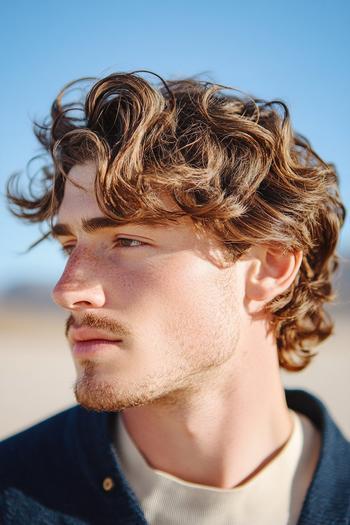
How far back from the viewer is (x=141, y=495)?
7.98 feet

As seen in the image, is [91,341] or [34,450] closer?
[91,341]

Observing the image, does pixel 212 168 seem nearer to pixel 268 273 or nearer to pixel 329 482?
pixel 268 273

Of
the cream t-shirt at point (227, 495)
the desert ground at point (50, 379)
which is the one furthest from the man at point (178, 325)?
the desert ground at point (50, 379)

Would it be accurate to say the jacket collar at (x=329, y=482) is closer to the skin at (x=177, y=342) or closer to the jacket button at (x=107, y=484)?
the skin at (x=177, y=342)

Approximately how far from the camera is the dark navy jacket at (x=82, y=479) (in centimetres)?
229

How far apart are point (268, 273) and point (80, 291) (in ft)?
2.90

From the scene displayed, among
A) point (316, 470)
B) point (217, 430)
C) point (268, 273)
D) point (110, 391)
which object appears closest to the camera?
point (110, 391)

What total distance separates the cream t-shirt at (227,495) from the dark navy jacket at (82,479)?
55 millimetres

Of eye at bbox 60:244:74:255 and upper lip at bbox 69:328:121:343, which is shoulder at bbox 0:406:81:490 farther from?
eye at bbox 60:244:74:255

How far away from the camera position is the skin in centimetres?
234

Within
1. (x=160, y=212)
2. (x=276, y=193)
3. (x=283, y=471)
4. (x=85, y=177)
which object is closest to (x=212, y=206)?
(x=160, y=212)

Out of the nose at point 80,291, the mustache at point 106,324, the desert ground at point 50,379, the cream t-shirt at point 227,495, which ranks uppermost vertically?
the nose at point 80,291

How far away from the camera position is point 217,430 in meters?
2.51

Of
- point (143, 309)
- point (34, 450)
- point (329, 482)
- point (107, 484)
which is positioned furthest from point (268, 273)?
point (34, 450)
